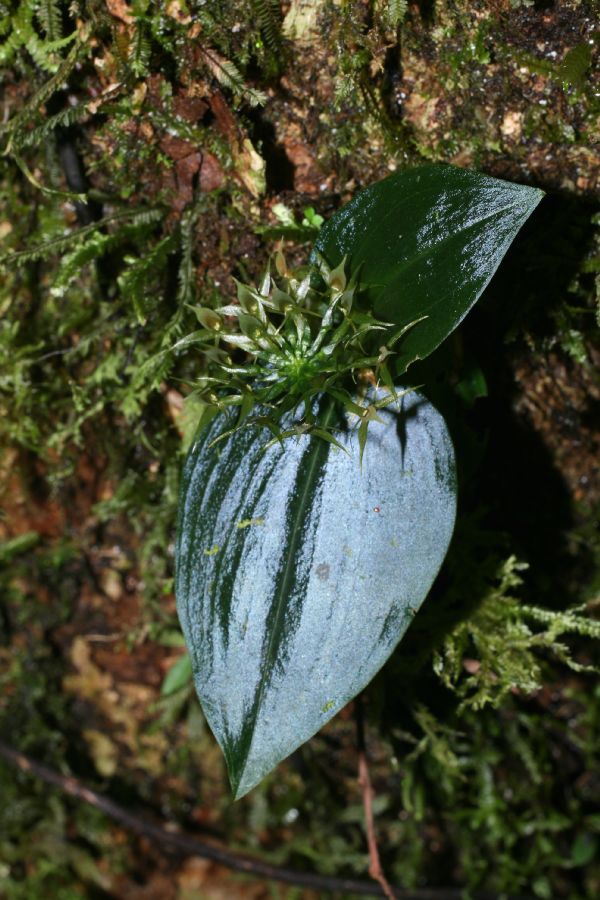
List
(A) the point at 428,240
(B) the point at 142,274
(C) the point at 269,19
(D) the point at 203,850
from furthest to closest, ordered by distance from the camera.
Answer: (D) the point at 203,850, (B) the point at 142,274, (C) the point at 269,19, (A) the point at 428,240

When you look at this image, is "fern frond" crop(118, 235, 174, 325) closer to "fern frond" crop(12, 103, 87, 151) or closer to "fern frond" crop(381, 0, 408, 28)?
"fern frond" crop(12, 103, 87, 151)

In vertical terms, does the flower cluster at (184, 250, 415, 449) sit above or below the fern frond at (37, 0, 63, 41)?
below

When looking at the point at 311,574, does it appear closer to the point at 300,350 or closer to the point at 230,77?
the point at 300,350

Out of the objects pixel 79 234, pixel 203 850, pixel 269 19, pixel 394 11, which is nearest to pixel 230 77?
pixel 269 19

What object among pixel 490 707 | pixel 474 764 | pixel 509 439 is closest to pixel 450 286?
pixel 509 439

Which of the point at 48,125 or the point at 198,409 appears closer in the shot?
the point at 48,125

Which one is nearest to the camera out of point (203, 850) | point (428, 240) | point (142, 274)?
point (428, 240)

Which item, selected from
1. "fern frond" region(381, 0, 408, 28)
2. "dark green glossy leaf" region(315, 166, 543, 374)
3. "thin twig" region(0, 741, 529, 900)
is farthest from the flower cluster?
"thin twig" region(0, 741, 529, 900)
